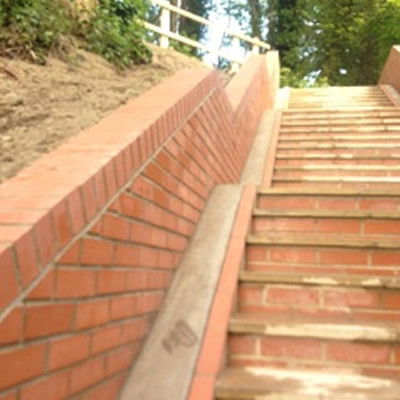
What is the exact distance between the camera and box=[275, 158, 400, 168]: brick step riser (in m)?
5.25

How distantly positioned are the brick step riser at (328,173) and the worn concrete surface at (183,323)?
2135mm

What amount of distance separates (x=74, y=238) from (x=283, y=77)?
44.2ft

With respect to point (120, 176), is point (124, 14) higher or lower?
higher

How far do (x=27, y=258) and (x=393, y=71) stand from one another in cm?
984

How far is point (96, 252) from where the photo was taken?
1785 mm

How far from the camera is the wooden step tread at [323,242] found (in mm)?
2979

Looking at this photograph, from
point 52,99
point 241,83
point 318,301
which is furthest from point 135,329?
point 241,83

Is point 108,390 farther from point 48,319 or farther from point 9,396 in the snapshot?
point 9,396

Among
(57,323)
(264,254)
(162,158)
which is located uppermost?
(162,158)

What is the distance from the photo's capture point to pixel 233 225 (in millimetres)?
3148

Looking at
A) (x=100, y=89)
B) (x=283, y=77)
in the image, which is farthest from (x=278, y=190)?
(x=283, y=77)

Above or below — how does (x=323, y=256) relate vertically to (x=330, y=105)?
below

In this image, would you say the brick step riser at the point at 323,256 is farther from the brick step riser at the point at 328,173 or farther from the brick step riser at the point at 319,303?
the brick step riser at the point at 328,173

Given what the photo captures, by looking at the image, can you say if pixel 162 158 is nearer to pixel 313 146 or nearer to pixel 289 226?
pixel 289 226
